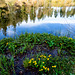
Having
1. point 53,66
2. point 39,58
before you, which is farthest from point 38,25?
point 53,66

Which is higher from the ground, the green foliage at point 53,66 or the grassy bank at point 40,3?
the grassy bank at point 40,3

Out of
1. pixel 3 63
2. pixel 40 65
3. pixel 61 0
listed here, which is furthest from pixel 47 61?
pixel 61 0

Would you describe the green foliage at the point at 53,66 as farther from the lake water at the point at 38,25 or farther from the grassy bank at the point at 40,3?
the grassy bank at the point at 40,3

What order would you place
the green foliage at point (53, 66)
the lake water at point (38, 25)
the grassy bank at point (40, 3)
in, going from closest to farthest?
the green foliage at point (53, 66)
the lake water at point (38, 25)
the grassy bank at point (40, 3)

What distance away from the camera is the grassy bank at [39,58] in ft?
8.98

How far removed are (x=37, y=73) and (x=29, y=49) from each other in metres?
1.45

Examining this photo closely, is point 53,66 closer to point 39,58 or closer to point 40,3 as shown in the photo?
point 39,58

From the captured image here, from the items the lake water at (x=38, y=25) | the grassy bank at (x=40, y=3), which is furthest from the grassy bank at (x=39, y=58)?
the grassy bank at (x=40, y=3)

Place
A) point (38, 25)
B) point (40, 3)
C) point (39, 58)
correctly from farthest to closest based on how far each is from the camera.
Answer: point (40, 3) < point (38, 25) < point (39, 58)

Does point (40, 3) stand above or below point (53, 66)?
above

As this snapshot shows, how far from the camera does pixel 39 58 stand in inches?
122

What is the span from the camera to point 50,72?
271 cm

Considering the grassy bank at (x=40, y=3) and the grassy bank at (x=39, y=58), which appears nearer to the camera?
the grassy bank at (x=39, y=58)

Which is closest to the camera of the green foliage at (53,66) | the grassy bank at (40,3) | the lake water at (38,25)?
the green foliage at (53,66)
